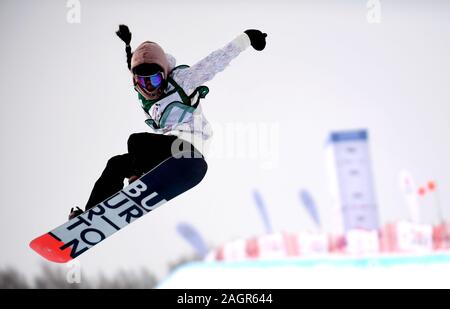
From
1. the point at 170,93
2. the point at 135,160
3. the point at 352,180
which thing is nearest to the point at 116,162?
the point at 135,160

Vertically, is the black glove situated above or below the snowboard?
above

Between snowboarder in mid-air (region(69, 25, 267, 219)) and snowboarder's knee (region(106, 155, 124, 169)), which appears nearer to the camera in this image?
snowboarder in mid-air (region(69, 25, 267, 219))

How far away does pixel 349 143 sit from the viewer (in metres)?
4.51

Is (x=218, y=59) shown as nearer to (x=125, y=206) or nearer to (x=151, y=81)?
(x=151, y=81)

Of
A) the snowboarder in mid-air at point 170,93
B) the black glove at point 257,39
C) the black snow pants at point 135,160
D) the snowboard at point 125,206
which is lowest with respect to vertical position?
the snowboard at point 125,206

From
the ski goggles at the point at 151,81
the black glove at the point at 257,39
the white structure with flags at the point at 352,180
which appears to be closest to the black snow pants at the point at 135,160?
the ski goggles at the point at 151,81

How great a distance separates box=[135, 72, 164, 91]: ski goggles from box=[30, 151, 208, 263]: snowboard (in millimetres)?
331

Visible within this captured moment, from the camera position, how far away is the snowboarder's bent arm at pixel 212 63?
204 cm

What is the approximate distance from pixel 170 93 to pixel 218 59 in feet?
0.87

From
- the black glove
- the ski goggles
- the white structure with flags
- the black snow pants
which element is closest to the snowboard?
the black snow pants

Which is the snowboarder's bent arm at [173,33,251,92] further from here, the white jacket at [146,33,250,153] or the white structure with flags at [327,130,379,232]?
the white structure with flags at [327,130,379,232]

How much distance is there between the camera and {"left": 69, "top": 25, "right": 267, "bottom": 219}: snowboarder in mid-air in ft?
6.57

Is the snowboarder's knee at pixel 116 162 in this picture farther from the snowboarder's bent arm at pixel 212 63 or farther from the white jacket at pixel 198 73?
the snowboarder's bent arm at pixel 212 63
